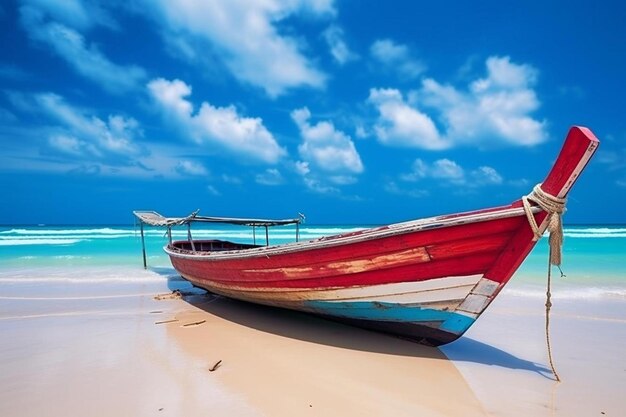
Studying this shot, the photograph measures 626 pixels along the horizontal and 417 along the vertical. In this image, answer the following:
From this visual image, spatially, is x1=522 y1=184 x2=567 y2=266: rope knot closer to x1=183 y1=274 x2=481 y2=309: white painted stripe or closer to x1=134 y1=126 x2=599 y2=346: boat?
x1=134 y1=126 x2=599 y2=346: boat

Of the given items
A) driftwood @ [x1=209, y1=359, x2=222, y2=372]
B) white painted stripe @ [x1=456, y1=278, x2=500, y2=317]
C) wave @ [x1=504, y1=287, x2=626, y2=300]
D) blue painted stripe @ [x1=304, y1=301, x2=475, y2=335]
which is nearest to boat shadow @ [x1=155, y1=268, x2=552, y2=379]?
blue painted stripe @ [x1=304, y1=301, x2=475, y2=335]

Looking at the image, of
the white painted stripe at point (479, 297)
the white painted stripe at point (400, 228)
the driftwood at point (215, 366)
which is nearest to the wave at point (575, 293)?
the white painted stripe at point (479, 297)

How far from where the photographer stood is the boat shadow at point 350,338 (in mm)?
5129

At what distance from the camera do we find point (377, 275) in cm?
481

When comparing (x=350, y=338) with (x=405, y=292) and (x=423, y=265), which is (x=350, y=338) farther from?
(x=423, y=265)

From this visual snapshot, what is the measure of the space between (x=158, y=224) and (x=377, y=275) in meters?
8.43

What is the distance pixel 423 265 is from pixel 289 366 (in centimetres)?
220

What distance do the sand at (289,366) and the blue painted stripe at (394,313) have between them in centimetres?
53

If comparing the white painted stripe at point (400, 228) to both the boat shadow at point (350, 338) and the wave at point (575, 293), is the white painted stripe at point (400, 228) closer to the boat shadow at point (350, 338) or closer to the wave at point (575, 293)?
the boat shadow at point (350, 338)

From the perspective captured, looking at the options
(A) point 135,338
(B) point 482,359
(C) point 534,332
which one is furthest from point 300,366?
(C) point 534,332

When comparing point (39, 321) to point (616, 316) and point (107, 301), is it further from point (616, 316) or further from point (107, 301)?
point (616, 316)

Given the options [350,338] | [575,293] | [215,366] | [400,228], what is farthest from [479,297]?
[575,293]

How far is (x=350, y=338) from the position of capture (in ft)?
19.3

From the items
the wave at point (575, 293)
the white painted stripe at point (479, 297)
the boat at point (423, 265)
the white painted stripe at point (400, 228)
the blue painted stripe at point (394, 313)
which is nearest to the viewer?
the boat at point (423, 265)
